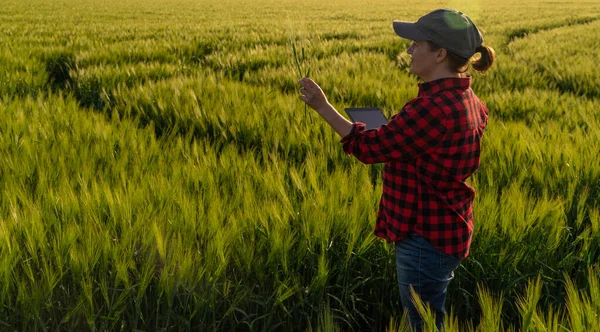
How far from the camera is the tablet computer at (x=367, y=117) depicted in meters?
1.46

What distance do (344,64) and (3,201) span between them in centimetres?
451

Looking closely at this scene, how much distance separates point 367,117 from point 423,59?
0.77ft

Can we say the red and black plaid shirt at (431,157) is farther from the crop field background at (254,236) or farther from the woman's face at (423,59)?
the crop field background at (254,236)

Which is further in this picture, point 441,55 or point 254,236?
point 254,236

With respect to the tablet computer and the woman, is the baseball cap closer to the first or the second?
the woman

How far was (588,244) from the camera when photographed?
1.72 m

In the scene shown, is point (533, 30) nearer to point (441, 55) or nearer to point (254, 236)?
point (441, 55)

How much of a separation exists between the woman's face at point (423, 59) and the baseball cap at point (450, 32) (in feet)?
0.12

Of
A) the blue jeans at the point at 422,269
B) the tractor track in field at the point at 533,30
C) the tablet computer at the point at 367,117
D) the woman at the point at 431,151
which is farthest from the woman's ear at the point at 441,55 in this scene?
the tractor track in field at the point at 533,30

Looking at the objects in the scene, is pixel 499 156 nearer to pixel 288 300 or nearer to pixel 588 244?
pixel 588 244

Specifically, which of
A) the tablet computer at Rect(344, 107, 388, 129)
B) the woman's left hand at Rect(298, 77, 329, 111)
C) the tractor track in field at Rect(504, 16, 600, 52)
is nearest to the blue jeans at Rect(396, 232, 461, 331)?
the tablet computer at Rect(344, 107, 388, 129)

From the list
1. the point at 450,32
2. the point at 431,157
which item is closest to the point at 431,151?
the point at 431,157

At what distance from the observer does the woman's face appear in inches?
54.9

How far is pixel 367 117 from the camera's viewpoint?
1485 millimetres
